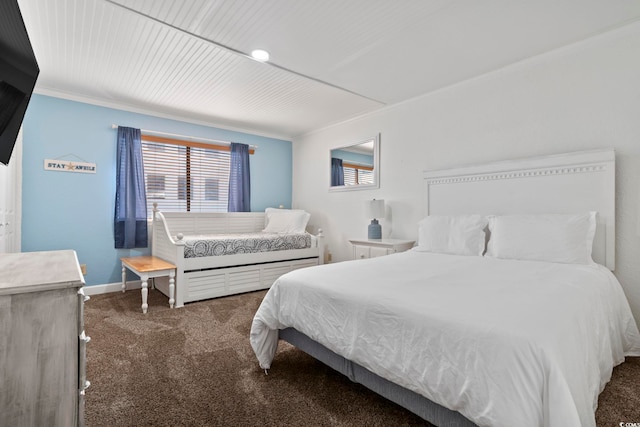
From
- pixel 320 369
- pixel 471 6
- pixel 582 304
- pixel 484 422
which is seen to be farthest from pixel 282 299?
pixel 471 6

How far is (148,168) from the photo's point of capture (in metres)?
4.16

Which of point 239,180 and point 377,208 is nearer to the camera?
point 377,208

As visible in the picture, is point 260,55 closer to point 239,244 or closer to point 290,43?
point 290,43

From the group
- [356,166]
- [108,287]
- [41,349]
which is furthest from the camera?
[356,166]

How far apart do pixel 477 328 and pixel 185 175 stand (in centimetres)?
432

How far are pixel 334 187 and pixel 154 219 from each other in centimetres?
252

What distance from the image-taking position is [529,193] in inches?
104

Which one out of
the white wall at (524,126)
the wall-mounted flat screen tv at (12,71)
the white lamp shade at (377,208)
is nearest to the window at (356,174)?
the white wall at (524,126)

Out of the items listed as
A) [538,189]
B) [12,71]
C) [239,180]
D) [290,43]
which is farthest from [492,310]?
[239,180]

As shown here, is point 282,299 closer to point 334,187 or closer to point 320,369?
point 320,369

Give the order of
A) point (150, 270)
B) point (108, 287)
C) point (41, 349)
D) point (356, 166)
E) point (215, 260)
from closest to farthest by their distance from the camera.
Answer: point (41, 349) → point (150, 270) → point (215, 260) → point (108, 287) → point (356, 166)

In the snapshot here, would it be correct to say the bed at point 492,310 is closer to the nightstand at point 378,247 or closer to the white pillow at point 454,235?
the white pillow at point 454,235

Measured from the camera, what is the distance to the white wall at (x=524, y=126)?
2.25 meters

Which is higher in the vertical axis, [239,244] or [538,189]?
[538,189]
